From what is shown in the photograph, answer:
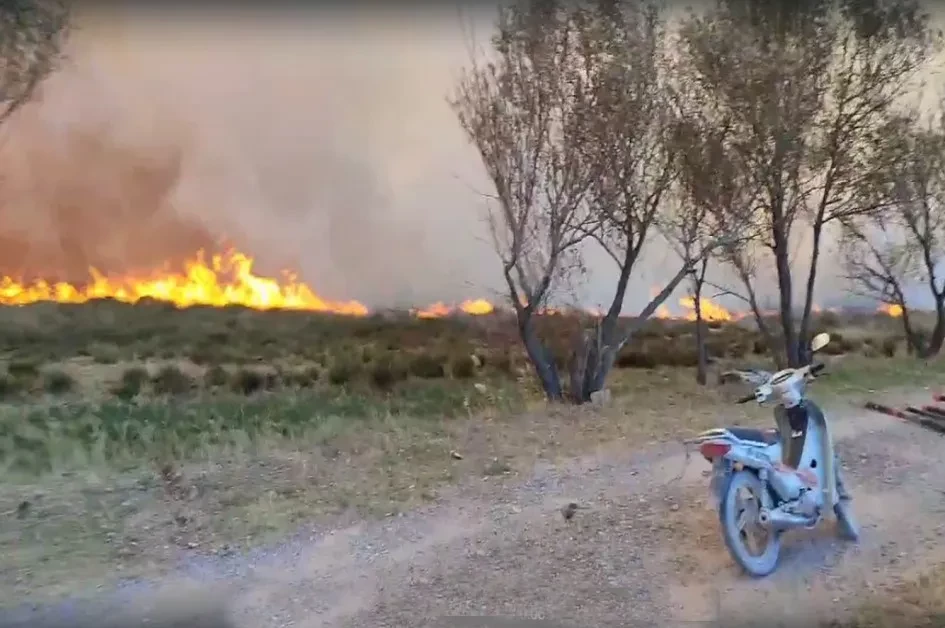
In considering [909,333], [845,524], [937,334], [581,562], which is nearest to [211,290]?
[581,562]

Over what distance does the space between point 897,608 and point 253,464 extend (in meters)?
3.23

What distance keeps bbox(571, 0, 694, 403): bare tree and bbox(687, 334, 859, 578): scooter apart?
113 inches

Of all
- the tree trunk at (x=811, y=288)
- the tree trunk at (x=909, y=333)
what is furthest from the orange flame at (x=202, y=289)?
the tree trunk at (x=909, y=333)

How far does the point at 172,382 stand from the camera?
227 inches

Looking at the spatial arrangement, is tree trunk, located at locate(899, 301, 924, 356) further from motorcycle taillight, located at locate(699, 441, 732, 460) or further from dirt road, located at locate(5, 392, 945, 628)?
motorcycle taillight, located at locate(699, 441, 732, 460)

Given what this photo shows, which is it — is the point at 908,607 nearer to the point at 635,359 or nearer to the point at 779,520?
the point at 779,520

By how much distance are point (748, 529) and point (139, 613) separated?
7.67 ft

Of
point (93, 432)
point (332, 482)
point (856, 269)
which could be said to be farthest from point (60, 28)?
point (856, 269)

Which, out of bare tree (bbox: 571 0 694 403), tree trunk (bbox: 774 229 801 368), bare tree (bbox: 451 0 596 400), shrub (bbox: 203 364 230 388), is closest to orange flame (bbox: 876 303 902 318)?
tree trunk (bbox: 774 229 801 368)

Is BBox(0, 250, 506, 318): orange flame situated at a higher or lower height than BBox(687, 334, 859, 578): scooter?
higher

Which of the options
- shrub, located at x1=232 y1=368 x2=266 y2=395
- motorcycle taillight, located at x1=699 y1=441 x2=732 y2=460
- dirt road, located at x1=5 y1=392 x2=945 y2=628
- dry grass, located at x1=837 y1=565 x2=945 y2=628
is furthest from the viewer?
shrub, located at x1=232 y1=368 x2=266 y2=395

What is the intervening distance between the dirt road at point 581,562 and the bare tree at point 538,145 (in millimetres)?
2365

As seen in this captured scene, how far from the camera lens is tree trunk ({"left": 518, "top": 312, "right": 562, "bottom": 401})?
21.3ft

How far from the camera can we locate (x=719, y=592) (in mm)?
3094
